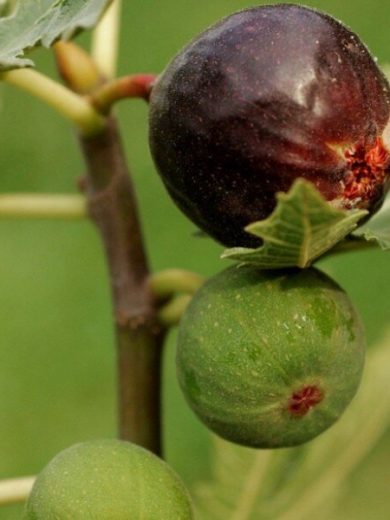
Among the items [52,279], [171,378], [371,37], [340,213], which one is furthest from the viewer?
[371,37]

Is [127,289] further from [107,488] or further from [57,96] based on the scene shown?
[107,488]

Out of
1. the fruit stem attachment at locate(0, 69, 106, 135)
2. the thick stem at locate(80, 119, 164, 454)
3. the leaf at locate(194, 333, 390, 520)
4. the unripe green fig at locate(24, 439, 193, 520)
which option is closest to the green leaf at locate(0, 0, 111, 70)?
the fruit stem attachment at locate(0, 69, 106, 135)

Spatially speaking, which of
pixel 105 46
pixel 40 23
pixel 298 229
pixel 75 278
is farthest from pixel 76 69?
pixel 75 278

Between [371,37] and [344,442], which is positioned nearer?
[344,442]

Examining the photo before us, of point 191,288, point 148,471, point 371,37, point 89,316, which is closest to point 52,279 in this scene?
point 89,316

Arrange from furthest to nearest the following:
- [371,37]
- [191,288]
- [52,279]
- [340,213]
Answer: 1. [371,37]
2. [52,279]
3. [191,288]
4. [340,213]

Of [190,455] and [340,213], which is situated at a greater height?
[340,213]

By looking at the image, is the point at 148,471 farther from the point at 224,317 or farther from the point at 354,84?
the point at 354,84
